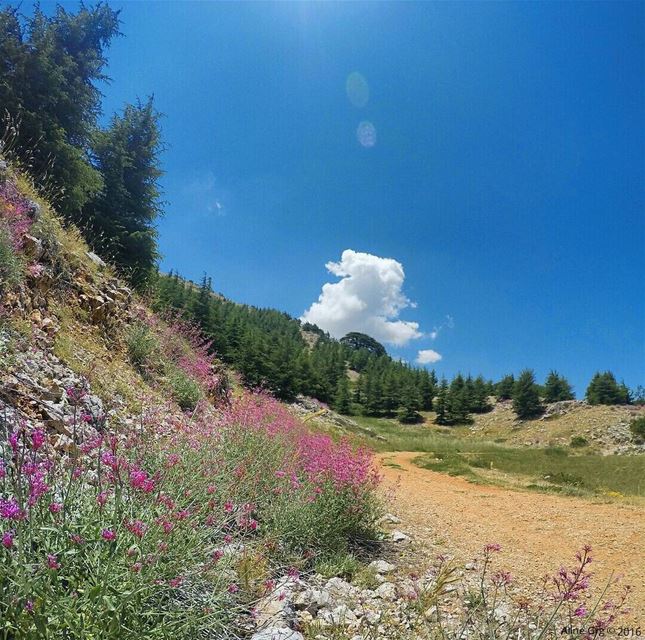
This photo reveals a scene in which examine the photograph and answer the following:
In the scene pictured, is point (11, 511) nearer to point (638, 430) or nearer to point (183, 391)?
point (183, 391)

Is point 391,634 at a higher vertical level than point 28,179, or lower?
lower

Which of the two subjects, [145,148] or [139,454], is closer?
[139,454]

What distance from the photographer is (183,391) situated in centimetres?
793

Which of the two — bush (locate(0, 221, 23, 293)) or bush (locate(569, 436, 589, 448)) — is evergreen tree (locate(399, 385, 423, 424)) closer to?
bush (locate(569, 436, 589, 448))

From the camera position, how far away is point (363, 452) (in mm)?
6105

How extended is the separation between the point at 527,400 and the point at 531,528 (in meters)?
56.5

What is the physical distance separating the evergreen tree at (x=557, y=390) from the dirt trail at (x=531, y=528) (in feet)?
193

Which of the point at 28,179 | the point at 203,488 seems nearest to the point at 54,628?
the point at 203,488

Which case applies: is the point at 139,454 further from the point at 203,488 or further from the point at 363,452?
the point at 363,452

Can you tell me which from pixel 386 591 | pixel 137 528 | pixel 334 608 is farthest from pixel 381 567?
pixel 137 528

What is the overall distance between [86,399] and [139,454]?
148 centimetres

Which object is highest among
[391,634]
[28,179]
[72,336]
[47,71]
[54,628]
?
[47,71]

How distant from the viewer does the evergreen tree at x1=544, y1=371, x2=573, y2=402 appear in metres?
59.5

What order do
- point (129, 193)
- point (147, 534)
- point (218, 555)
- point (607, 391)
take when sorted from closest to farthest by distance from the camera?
point (147, 534)
point (218, 555)
point (129, 193)
point (607, 391)
